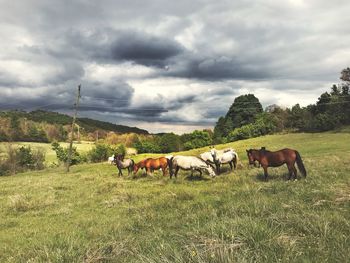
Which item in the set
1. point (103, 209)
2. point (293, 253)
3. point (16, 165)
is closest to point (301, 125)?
point (16, 165)

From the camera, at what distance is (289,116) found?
319ft

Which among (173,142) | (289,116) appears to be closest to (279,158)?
(289,116)

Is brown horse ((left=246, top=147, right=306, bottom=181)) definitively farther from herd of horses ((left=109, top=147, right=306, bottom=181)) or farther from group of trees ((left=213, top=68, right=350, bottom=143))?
group of trees ((left=213, top=68, right=350, bottom=143))

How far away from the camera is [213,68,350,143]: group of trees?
8275 centimetres

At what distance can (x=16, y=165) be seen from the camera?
3469 inches

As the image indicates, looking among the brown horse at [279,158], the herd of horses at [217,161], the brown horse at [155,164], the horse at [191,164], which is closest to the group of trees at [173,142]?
the herd of horses at [217,161]

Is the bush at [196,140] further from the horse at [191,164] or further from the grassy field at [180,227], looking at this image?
the grassy field at [180,227]

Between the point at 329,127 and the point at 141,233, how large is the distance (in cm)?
8025

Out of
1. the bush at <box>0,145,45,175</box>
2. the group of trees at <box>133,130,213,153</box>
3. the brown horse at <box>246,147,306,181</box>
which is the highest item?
the brown horse at <box>246,147,306,181</box>

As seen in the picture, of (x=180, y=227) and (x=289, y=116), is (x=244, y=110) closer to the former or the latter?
(x=289, y=116)

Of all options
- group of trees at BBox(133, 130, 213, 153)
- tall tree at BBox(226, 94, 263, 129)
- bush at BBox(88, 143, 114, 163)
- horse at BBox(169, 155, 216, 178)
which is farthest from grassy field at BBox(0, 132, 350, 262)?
tall tree at BBox(226, 94, 263, 129)

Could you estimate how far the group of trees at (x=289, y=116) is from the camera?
8275cm

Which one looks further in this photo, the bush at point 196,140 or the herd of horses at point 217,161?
the bush at point 196,140

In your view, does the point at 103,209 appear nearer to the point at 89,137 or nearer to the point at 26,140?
the point at 26,140
